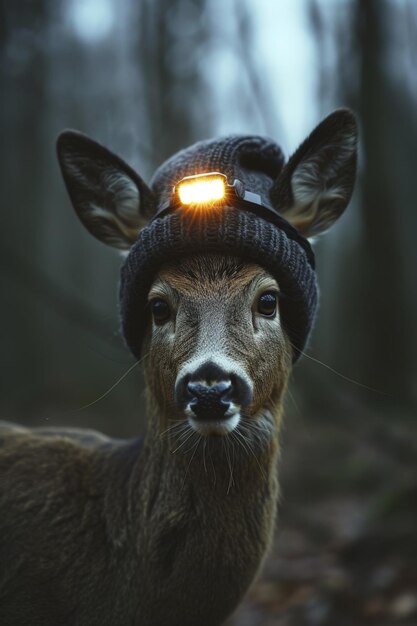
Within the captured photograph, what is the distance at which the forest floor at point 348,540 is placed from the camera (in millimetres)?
5836

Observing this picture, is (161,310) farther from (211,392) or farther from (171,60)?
(171,60)

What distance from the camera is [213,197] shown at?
3.30m

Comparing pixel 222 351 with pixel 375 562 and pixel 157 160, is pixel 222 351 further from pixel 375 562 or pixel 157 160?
pixel 157 160

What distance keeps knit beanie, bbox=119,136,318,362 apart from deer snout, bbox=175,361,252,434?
74 cm

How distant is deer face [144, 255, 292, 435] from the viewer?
289 cm

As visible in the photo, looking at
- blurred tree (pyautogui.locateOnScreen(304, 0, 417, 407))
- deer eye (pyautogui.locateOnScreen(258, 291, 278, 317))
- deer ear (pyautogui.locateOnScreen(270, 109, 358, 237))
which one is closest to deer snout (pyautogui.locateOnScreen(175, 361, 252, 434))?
deer eye (pyautogui.locateOnScreen(258, 291, 278, 317))

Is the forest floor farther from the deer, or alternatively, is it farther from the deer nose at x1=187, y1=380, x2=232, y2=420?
the deer nose at x1=187, y1=380, x2=232, y2=420

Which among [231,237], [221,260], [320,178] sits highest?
[320,178]

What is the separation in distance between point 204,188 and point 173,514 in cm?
163

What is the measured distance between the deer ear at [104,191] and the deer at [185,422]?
0.04 ft

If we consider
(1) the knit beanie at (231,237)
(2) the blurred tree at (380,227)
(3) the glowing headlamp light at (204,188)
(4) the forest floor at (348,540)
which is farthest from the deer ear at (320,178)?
(2) the blurred tree at (380,227)

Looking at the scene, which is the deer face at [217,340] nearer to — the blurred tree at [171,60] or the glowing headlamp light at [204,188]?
the glowing headlamp light at [204,188]

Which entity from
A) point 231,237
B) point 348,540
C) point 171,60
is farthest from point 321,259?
point 231,237

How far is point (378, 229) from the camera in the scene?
9.84 meters
